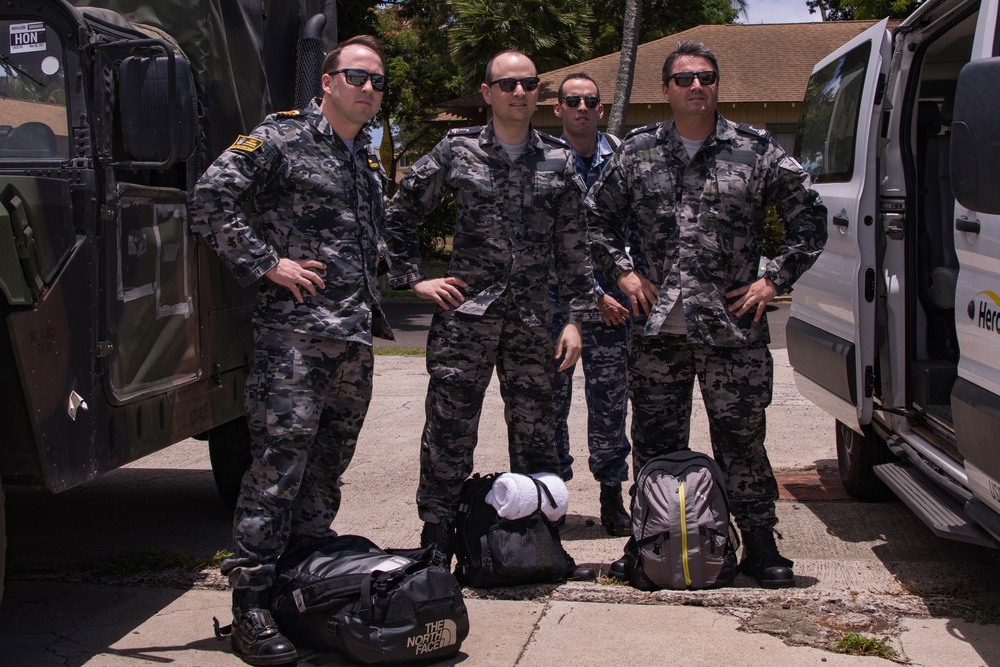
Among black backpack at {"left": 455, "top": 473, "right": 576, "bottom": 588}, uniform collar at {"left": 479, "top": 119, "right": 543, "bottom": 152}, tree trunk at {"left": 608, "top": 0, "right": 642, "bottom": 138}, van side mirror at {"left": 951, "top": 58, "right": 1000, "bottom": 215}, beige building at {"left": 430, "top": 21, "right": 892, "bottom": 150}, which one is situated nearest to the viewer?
van side mirror at {"left": 951, "top": 58, "right": 1000, "bottom": 215}

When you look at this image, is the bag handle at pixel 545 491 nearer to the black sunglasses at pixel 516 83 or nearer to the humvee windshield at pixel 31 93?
the black sunglasses at pixel 516 83

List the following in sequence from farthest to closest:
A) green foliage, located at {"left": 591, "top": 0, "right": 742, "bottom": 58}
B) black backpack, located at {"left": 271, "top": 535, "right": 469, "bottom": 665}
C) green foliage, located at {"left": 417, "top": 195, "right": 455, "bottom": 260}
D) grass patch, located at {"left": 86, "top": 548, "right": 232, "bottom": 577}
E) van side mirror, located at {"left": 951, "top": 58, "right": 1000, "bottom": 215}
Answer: green foliage, located at {"left": 591, "top": 0, "right": 742, "bottom": 58} → green foliage, located at {"left": 417, "top": 195, "right": 455, "bottom": 260} → grass patch, located at {"left": 86, "top": 548, "right": 232, "bottom": 577} → black backpack, located at {"left": 271, "top": 535, "right": 469, "bottom": 665} → van side mirror, located at {"left": 951, "top": 58, "right": 1000, "bottom": 215}

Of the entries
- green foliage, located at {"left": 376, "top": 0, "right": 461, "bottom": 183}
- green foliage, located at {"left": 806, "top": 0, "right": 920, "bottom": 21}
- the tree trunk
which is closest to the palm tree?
the tree trunk

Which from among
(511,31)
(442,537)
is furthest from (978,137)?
(511,31)

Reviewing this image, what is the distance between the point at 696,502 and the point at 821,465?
100.0 inches

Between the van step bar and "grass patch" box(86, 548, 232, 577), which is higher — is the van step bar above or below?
above

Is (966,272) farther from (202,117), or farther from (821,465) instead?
(202,117)

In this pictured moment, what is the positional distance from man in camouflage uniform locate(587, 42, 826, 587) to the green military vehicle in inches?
68.4

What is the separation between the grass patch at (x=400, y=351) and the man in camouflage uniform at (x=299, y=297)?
6.96 meters

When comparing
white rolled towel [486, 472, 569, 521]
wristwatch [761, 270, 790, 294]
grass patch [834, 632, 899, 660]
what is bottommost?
grass patch [834, 632, 899, 660]

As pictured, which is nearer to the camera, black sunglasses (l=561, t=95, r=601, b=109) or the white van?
the white van

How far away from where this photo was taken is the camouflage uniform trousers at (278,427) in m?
3.61

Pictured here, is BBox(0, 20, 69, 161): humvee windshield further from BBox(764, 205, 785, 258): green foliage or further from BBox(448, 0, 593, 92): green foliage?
BBox(448, 0, 593, 92): green foliage

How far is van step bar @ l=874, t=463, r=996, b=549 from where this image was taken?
3787mm
